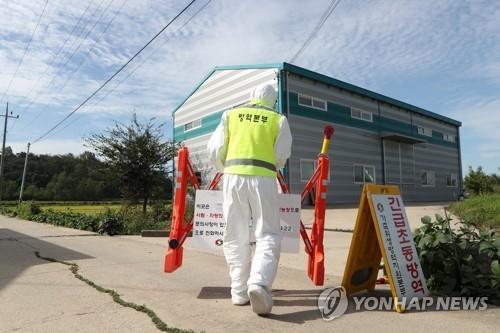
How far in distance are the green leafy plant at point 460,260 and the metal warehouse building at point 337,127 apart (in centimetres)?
1670

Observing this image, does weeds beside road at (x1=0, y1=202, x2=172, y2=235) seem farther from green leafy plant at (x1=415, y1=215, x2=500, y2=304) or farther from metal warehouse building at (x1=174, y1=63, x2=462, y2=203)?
green leafy plant at (x1=415, y1=215, x2=500, y2=304)

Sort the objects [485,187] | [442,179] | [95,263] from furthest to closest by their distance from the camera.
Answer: [442,179]
[485,187]
[95,263]

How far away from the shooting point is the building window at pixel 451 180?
1466 inches

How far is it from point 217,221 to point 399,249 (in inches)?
76.0

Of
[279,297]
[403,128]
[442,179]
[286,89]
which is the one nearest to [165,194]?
[286,89]

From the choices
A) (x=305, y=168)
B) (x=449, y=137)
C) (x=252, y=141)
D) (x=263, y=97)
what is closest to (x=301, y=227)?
(x=252, y=141)

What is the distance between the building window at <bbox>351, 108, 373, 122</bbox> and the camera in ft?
86.5

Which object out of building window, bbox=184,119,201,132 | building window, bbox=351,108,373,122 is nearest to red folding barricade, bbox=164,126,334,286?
building window, bbox=351,108,373,122

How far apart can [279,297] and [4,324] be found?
100 inches

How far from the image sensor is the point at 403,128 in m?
31.3

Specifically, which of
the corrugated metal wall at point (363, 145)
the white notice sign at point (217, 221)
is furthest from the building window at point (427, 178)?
the white notice sign at point (217, 221)

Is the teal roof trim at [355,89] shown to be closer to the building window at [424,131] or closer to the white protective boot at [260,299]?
the building window at [424,131]

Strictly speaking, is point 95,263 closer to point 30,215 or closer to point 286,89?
point 286,89

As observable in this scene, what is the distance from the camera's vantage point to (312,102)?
23.2m
